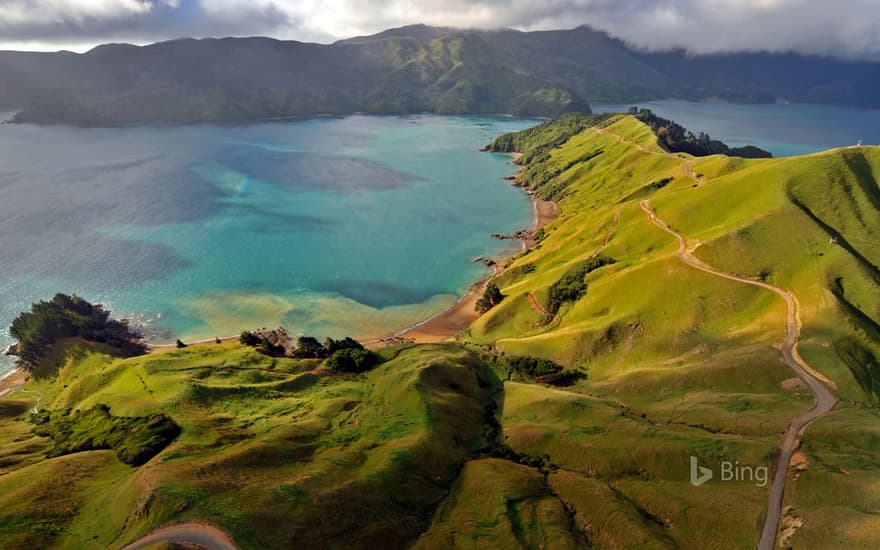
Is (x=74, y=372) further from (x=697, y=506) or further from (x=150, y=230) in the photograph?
(x=697, y=506)

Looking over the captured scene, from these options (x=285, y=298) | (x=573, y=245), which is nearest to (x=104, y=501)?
(x=285, y=298)

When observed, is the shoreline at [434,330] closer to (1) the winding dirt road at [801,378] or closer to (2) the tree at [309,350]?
(2) the tree at [309,350]

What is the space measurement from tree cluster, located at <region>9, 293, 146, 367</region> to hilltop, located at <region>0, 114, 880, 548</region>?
389cm

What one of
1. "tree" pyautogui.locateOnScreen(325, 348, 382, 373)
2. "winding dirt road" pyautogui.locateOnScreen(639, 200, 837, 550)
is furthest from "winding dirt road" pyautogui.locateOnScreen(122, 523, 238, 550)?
"winding dirt road" pyautogui.locateOnScreen(639, 200, 837, 550)

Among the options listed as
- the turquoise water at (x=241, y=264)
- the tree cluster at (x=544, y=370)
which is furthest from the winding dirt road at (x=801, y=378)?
the turquoise water at (x=241, y=264)

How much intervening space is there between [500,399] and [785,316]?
5012 centimetres

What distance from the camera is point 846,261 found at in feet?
285

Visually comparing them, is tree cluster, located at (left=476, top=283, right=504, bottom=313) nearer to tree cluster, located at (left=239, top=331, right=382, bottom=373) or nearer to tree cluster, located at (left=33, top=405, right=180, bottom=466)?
tree cluster, located at (left=239, top=331, right=382, bottom=373)

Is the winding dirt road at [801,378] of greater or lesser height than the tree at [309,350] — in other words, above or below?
above

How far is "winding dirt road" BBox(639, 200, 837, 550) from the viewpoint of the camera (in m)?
49.2

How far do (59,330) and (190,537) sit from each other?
82.4 m

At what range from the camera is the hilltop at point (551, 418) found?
4991cm

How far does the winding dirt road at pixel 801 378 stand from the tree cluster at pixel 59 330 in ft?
381

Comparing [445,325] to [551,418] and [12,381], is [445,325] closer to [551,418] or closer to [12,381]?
[551,418]
